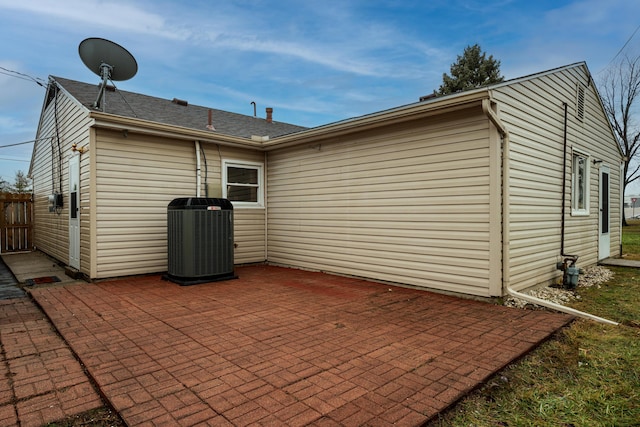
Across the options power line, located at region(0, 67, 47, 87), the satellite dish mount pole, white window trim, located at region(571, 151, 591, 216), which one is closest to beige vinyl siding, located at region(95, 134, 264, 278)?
the satellite dish mount pole

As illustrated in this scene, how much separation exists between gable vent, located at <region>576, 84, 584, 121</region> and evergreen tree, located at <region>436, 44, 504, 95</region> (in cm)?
1712

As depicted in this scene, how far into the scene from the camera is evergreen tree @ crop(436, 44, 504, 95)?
75.3 feet

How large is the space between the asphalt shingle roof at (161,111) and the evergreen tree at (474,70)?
17852mm

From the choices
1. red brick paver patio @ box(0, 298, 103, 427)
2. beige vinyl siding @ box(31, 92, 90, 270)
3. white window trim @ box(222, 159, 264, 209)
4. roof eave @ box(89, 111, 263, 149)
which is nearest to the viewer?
red brick paver patio @ box(0, 298, 103, 427)

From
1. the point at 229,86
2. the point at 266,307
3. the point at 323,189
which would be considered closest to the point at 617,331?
the point at 266,307

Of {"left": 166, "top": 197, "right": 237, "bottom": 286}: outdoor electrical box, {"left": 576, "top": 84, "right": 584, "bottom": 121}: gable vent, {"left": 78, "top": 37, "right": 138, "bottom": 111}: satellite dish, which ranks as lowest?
{"left": 166, "top": 197, "right": 237, "bottom": 286}: outdoor electrical box

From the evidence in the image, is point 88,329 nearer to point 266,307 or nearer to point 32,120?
point 266,307

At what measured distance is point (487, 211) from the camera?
183 inches

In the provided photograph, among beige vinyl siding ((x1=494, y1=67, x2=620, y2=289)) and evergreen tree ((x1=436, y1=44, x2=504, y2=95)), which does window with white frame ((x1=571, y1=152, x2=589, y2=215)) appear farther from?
evergreen tree ((x1=436, y1=44, x2=504, y2=95))

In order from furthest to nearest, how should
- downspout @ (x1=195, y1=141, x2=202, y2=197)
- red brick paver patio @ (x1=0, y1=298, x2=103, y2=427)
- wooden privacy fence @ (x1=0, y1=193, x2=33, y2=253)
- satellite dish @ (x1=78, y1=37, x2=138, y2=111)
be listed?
wooden privacy fence @ (x1=0, y1=193, x2=33, y2=253) → downspout @ (x1=195, y1=141, x2=202, y2=197) → satellite dish @ (x1=78, y1=37, x2=138, y2=111) → red brick paver patio @ (x1=0, y1=298, x2=103, y2=427)

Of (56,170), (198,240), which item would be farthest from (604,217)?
(56,170)

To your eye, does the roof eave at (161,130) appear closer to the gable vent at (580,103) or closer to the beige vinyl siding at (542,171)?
the beige vinyl siding at (542,171)

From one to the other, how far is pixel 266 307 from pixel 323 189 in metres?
3.02

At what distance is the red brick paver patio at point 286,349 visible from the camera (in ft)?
6.91
